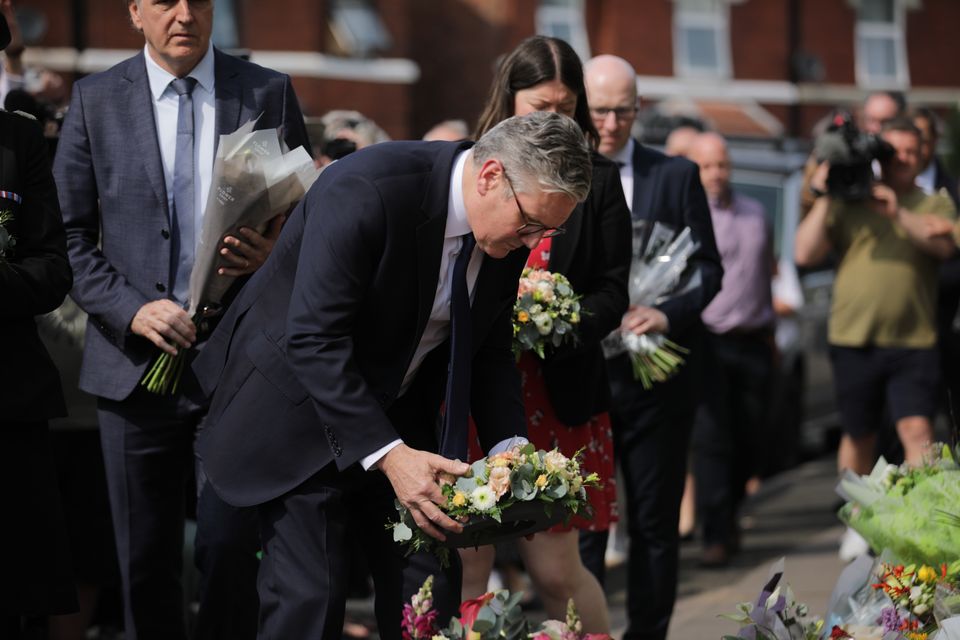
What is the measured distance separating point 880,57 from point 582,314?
84.5 feet

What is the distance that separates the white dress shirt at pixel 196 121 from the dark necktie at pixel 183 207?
2 cm

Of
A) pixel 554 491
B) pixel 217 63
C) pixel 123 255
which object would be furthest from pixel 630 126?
pixel 554 491

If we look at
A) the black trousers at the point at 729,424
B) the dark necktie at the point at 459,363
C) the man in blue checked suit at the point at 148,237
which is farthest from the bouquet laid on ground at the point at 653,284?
the black trousers at the point at 729,424

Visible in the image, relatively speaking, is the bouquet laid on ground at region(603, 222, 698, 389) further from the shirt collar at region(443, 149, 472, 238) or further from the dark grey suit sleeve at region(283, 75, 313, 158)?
the shirt collar at region(443, 149, 472, 238)

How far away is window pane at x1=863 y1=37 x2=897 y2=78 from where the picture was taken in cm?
Result: 2911

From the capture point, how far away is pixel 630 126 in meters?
5.88

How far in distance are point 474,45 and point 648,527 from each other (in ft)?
65.6

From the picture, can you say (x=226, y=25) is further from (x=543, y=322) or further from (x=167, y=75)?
(x=543, y=322)

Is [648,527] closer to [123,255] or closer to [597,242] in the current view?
[597,242]

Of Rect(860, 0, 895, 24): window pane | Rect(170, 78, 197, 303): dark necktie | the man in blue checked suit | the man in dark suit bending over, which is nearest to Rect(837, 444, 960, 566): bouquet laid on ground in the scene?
the man in dark suit bending over

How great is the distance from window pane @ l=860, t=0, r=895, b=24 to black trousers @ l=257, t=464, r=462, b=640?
26392mm

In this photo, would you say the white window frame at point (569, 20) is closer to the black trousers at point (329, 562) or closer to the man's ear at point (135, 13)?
the man's ear at point (135, 13)

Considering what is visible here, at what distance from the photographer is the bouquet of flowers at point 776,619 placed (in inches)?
165

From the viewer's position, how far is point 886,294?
778 cm
